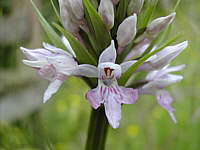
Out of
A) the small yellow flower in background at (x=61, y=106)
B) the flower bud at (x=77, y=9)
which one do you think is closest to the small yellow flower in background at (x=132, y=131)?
the small yellow flower in background at (x=61, y=106)

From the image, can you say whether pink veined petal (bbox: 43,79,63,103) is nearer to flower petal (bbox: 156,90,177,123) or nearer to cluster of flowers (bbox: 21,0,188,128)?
cluster of flowers (bbox: 21,0,188,128)

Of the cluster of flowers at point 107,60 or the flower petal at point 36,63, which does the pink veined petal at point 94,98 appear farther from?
the flower petal at point 36,63

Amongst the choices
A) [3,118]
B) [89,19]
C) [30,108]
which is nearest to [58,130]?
[30,108]

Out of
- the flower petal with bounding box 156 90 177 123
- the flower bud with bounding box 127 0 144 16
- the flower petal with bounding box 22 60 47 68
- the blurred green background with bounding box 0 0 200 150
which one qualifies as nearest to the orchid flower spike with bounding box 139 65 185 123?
the flower petal with bounding box 156 90 177 123

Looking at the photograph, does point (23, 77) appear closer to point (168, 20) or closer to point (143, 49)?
point (143, 49)

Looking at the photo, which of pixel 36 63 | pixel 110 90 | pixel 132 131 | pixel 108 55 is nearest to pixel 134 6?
pixel 108 55

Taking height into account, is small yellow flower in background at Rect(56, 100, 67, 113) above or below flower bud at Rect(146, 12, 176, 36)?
below

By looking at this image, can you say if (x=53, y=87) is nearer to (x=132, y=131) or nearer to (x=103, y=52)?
(x=103, y=52)
